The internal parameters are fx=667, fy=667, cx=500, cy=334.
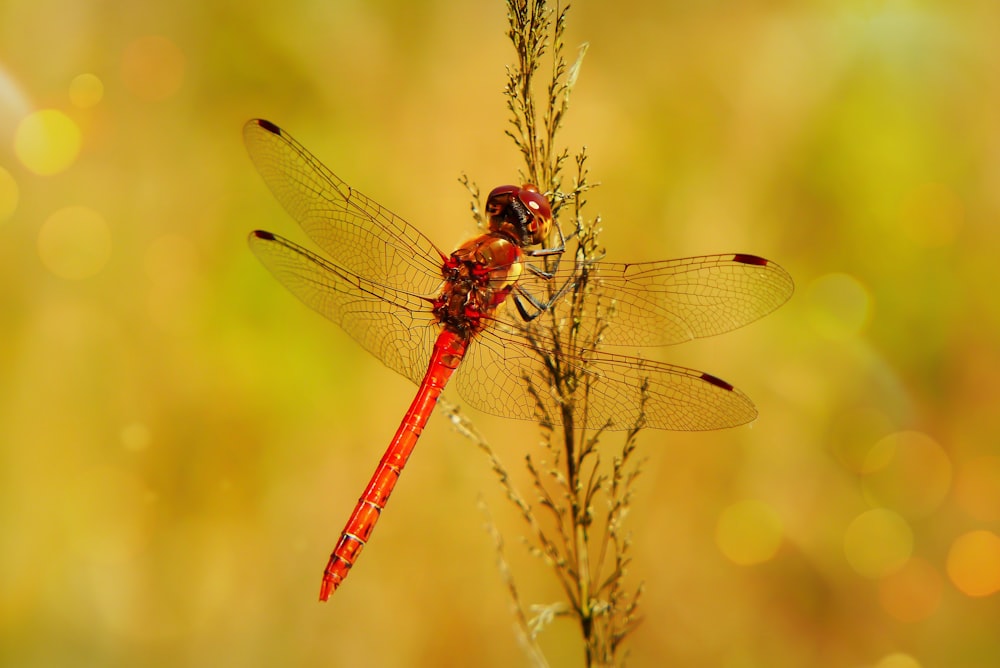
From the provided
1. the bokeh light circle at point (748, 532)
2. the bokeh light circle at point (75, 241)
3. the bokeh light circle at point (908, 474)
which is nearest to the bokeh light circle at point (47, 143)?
the bokeh light circle at point (75, 241)

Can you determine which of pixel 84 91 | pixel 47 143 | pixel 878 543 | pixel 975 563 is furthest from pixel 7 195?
pixel 975 563

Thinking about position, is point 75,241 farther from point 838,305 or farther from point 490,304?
point 838,305

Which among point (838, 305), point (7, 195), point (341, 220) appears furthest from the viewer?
point (7, 195)

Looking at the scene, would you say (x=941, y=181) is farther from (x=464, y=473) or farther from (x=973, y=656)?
(x=464, y=473)

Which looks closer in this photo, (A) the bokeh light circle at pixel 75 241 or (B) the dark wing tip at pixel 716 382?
(B) the dark wing tip at pixel 716 382

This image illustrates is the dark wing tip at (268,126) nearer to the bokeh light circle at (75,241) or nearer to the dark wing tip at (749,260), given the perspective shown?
the dark wing tip at (749,260)

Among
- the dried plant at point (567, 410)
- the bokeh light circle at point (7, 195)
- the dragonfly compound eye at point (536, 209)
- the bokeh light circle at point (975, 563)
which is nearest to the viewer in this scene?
the dried plant at point (567, 410)

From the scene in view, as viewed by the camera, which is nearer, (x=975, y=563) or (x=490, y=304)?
(x=490, y=304)
